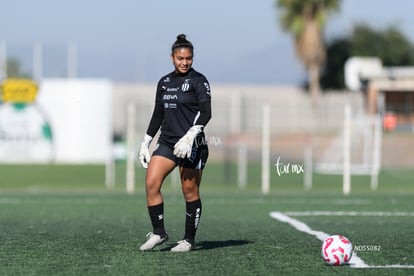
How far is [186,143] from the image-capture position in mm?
10148

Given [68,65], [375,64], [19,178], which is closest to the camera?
[19,178]

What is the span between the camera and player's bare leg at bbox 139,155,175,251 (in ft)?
34.2

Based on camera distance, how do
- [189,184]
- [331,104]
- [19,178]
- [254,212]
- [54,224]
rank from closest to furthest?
[189,184] → [54,224] → [254,212] → [19,178] → [331,104]

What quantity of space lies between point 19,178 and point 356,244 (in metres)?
20.9

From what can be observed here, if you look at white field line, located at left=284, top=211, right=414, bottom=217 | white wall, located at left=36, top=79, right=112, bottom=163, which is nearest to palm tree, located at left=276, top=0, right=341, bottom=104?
white wall, located at left=36, top=79, right=112, bottom=163

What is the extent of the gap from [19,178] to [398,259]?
22205mm

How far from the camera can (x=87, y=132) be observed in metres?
32.6

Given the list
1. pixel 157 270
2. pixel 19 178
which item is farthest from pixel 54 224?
pixel 19 178

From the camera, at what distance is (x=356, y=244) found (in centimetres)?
1123

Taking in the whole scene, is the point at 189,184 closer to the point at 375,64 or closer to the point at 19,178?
the point at 19,178

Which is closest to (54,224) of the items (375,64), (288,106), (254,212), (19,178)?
(254,212)

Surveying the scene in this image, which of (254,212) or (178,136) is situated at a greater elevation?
(178,136)

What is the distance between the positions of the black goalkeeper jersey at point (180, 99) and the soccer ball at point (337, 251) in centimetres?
204

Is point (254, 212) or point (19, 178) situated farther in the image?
point (19, 178)
